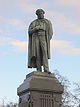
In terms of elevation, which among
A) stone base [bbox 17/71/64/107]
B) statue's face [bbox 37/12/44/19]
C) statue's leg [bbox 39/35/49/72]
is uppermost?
statue's face [bbox 37/12/44/19]

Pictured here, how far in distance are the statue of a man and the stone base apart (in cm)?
61

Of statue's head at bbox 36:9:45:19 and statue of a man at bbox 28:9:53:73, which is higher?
statue's head at bbox 36:9:45:19

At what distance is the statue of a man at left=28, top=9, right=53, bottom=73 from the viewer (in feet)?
47.0

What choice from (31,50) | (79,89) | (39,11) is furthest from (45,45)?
(79,89)

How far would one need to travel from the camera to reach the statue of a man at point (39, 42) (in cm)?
1433

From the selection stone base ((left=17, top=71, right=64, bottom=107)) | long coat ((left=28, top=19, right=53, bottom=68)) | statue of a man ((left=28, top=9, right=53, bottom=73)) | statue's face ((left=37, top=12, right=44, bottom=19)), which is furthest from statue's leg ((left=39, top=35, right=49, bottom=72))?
statue's face ((left=37, top=12, right=44, bottom=19))

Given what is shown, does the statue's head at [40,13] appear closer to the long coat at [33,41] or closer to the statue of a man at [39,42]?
the statue of a man at [39,42]

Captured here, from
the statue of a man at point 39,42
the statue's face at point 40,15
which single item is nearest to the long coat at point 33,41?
the statue of a man at point 39,42

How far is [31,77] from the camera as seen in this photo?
537 inches

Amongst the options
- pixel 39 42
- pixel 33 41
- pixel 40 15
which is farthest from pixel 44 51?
pixel 40 15

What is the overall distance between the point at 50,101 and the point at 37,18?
3.86 meters

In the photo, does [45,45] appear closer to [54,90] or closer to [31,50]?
[31,50]

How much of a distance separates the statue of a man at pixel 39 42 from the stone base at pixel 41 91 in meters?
0.61

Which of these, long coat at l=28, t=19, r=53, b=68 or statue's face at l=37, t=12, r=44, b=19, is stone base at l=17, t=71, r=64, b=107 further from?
statue's face at l=37, t=12, r=44, b=19
